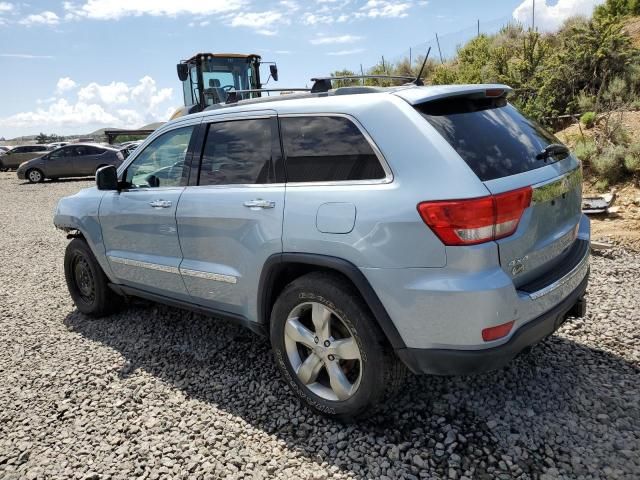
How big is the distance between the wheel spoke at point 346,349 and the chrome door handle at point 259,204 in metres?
0.85

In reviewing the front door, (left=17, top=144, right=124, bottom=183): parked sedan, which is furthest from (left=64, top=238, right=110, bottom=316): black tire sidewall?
(left=17, top=144, right=124, bottom=183): parked sedan

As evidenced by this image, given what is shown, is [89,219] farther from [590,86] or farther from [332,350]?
[590,86]

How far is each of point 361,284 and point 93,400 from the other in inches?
81.4

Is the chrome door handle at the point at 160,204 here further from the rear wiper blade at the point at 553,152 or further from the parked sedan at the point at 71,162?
the parked sedan at the point at 71,162

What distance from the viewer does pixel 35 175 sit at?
20625 mm

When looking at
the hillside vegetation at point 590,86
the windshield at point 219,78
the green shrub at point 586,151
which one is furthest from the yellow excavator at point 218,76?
the green shrub at point 586,151

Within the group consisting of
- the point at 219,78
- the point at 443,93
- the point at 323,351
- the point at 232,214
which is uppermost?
the point at 219,78

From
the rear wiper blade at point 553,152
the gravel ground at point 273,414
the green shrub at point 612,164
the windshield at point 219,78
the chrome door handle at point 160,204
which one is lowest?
the gravel ground at point 273,414

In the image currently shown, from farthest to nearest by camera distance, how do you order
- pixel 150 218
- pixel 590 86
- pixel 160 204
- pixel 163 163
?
pixel 590 86 → pixel 163 163 → pixel 150 218 → pixel 160 204

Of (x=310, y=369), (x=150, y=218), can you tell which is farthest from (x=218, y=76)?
(x=310, y=369)

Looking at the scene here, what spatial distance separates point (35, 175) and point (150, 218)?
19969mm

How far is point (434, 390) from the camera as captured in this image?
3131mm

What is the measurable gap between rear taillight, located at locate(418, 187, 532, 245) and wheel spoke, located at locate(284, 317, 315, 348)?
1.00 metres

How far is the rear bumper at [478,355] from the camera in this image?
7.70 feet
